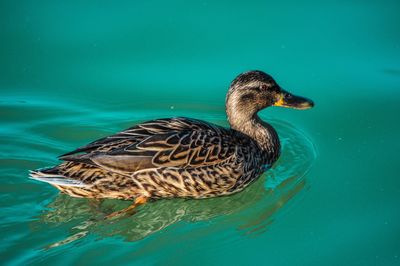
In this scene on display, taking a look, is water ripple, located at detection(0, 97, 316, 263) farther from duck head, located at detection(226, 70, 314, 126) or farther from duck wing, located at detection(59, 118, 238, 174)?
duck head, located at detection(226, 70, 314, 126)

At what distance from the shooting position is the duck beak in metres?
8.17

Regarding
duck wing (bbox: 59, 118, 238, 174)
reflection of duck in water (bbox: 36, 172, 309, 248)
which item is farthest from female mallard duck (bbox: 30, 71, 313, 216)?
reflection of duck in water (bbox: 36, 172, 309, 248)

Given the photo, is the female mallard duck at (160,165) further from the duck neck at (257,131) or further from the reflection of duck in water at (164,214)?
the duck neck at (257,131)

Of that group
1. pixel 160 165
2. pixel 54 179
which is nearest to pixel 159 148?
pixel 160 165

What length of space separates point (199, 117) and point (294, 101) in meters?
1.46

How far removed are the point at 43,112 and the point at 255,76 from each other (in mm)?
3019

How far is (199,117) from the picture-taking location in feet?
29.3

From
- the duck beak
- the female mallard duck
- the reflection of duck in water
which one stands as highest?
the duck beak

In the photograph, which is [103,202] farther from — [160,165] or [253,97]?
[253,97]

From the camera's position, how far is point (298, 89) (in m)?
9.35

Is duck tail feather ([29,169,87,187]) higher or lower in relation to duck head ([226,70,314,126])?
lower

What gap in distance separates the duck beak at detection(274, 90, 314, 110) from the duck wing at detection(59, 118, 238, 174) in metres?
1.18

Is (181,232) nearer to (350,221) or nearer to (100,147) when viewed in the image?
(100,147)

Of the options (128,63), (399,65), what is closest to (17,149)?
(128,63)
